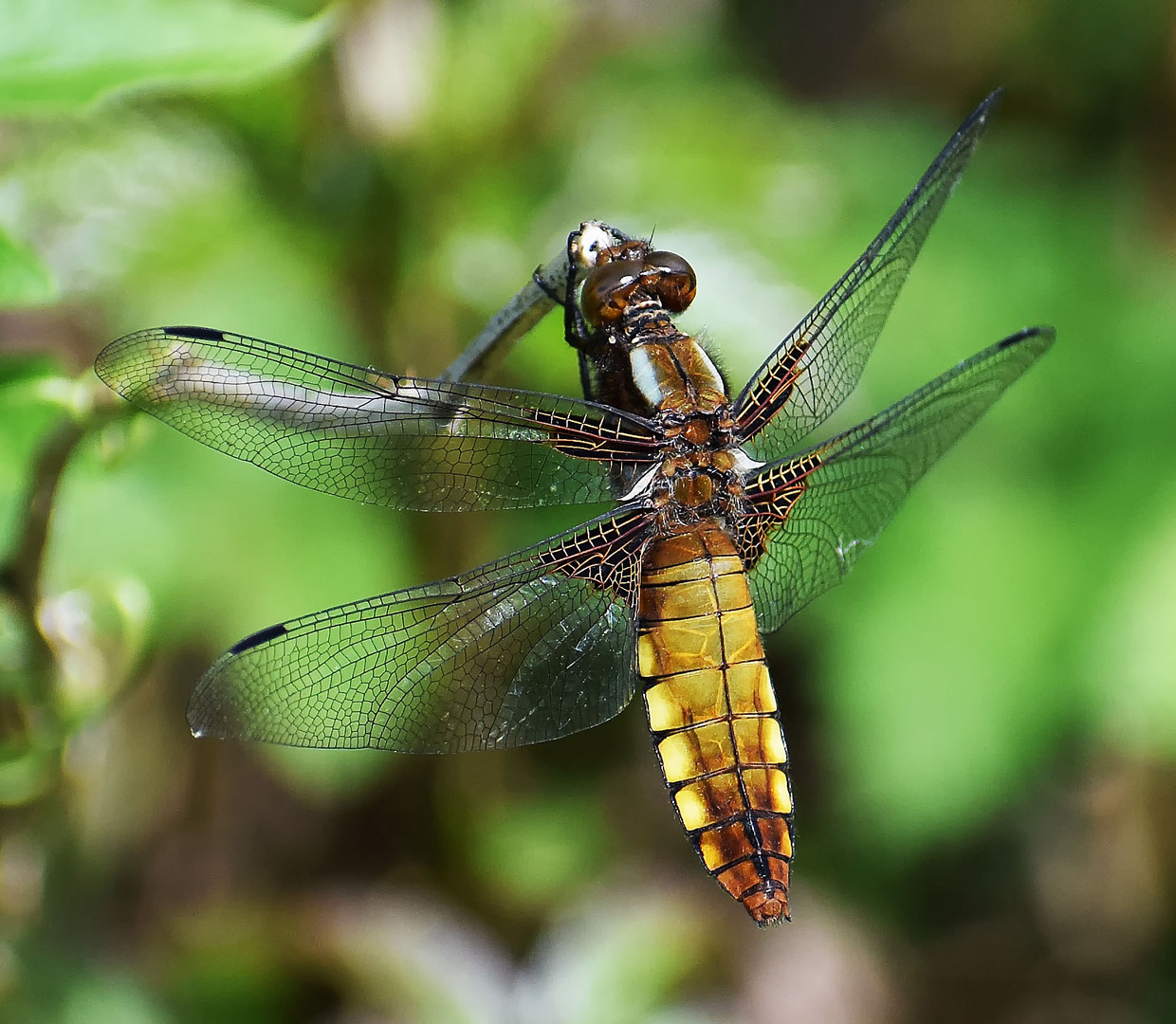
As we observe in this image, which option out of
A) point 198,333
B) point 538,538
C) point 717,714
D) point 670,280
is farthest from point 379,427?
point 538,538

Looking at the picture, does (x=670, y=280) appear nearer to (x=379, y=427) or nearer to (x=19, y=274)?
(x=379, y=427)

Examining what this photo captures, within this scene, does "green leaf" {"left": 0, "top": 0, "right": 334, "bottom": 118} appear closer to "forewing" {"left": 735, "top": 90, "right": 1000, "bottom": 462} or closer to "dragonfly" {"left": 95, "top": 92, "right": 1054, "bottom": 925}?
"dragonfly" {"left": 95, "top": 92, "right": 1054, "bottom": 925}

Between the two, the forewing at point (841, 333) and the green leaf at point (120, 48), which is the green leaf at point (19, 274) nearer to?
the green leaf at point (120, 48)

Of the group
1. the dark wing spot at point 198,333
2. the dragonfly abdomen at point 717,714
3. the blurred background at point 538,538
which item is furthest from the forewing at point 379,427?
the blurred background at point 538,538

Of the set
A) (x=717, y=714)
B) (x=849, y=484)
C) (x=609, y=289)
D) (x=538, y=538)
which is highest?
(x=538, y=538)

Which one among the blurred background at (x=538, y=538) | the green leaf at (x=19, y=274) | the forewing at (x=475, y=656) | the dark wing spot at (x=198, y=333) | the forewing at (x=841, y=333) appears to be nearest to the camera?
the green leaf at (x=19, y=274)

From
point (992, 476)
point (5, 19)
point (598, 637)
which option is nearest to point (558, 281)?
point (598, 637)

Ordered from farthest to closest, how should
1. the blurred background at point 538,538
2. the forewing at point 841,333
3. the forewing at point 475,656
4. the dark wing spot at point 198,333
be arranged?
the blurred background at point 538,538 → the forewing at point 841,333 → the forewing at point 475,656 → the dark wing spot at point 198,333
